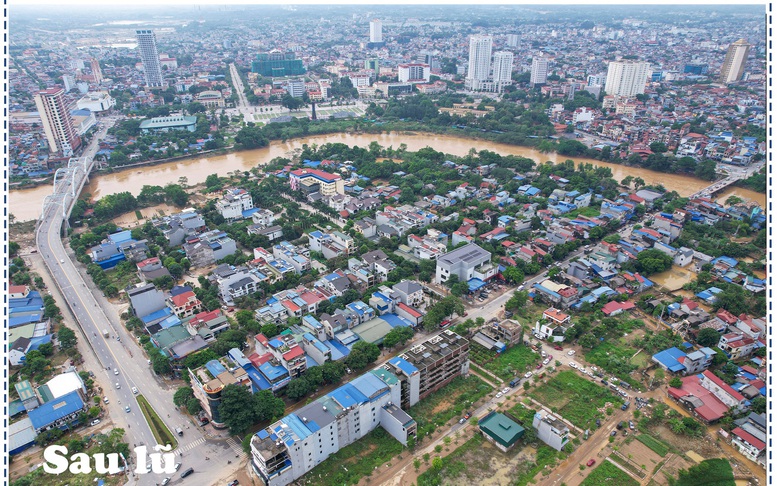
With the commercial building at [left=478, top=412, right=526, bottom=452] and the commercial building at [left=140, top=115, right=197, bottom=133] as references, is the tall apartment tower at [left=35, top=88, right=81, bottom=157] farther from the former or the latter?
the commercial building at [left=478, top=412, right=526, bottom=452]

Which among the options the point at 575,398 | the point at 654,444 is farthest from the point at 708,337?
the point at 575,398

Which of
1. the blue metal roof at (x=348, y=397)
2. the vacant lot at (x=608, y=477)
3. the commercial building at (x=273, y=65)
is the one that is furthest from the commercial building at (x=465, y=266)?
the commercial building at (x=273, y=65)

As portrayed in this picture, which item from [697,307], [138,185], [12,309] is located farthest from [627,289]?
[138,185]

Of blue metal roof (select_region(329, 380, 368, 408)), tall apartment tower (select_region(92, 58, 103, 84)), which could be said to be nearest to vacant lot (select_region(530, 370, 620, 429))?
blue metal roof (select_region(329, 380, 368, 408))

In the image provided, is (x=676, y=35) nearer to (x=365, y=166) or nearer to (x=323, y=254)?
(x=365, y=166)

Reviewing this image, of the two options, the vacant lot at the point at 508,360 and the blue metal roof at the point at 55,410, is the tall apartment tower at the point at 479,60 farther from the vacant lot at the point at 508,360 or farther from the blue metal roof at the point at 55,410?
the blue metal roof at the point at 55,410

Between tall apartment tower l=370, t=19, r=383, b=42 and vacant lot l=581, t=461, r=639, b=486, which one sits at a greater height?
tall apartment tower l=370, t=19, r=383, b=42
